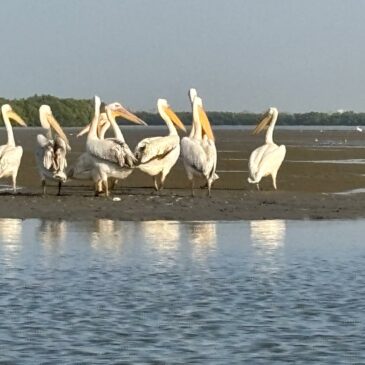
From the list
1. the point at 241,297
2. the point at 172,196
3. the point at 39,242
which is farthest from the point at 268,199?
the point at 241,297

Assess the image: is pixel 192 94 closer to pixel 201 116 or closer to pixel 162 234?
pixel 201 116

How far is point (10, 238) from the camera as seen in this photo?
1216 cm

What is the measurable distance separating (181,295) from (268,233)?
4159mm

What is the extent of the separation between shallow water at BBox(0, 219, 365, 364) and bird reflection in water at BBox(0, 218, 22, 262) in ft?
0.06

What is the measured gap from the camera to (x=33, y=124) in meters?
77.6

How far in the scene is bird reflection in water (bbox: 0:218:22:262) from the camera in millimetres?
10916

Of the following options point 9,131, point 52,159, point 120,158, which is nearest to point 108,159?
point 120,158

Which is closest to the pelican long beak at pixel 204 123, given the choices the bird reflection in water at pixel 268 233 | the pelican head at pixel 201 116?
the pelican head at pixel 201 116

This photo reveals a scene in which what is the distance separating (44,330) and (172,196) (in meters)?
9.02

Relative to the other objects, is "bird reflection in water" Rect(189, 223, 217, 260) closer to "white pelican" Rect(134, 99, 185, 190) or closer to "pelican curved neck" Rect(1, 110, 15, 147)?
"white pelican" Rect(134, 99, 185, 190)

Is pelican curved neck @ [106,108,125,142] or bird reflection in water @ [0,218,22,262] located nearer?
bird reflection in water @ [0,218,22,262]

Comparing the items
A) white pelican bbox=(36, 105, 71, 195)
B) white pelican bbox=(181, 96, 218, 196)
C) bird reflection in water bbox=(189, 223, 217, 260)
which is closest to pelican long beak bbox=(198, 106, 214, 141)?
white pelican bbox=(181, 96, 218, 196)

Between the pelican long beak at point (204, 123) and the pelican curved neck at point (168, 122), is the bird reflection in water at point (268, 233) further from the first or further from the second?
the pelican long beak at point (204, 123)

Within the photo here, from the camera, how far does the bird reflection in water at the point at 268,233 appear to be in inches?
466
